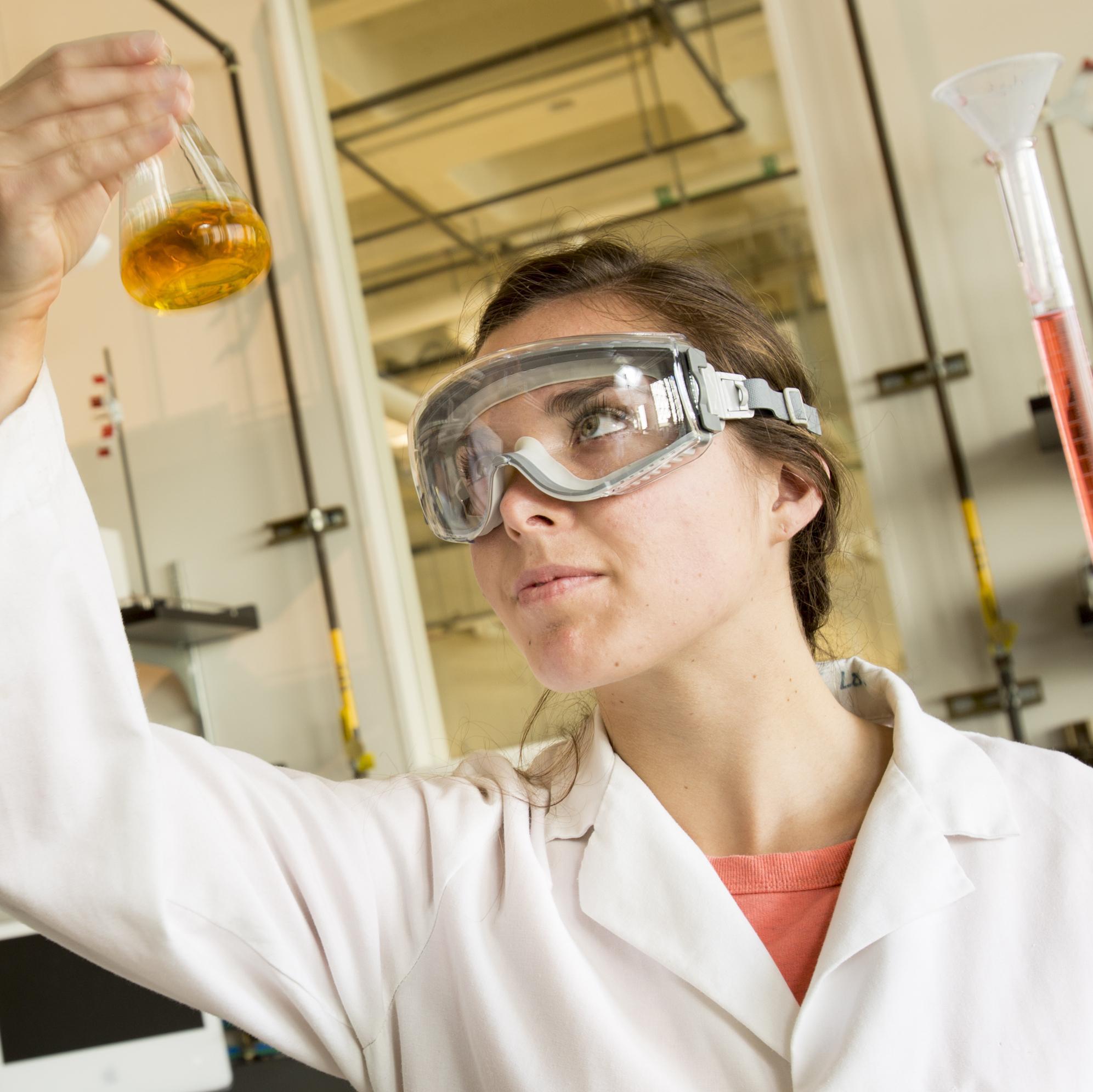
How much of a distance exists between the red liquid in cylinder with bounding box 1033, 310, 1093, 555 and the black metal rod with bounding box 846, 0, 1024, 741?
1014 mm

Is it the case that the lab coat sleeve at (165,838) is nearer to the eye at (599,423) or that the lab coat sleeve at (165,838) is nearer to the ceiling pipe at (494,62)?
the eye at (599,423)

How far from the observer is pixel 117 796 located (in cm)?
84

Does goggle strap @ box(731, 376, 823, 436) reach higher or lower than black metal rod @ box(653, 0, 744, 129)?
lower

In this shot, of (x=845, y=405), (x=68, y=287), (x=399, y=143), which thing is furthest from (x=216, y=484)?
(x=845, y=405)

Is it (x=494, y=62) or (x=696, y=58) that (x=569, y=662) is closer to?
(x=696, y=58)

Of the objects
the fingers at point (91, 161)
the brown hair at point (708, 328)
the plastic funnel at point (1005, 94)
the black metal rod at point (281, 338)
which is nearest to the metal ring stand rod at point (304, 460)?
the black metal rod at point (281, 338)

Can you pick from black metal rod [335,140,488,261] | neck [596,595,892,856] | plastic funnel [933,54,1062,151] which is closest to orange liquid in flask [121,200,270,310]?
neck [596,595,892,856]

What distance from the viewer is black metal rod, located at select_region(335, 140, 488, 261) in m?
3.11

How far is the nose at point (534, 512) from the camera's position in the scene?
1044mm

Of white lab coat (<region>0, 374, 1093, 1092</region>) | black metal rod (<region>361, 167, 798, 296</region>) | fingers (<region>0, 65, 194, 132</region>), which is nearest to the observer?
fingers (<region>0, 65, 194, 132</region>)

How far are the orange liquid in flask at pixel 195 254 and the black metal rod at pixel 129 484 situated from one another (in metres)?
1.94

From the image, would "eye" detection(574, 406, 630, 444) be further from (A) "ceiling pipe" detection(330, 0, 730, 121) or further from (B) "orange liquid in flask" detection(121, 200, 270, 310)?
(A) "ceiling pipe" detection(330, 0, 730, 121)

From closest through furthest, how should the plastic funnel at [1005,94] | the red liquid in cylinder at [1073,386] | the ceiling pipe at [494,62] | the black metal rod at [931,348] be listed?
the red liquid in cylinder at [1073,386], the plastic funnel at [1005,94], the black metal rod at [931,348], the ceiling pipe at [494,62]

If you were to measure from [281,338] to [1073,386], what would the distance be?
1.98 meters
